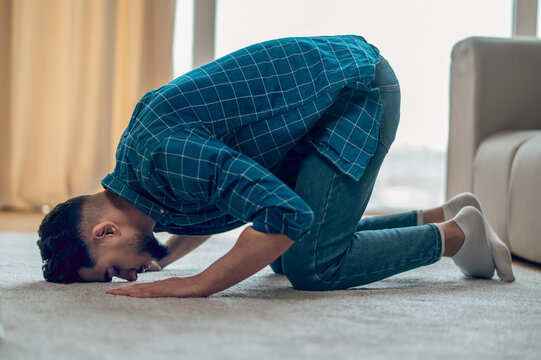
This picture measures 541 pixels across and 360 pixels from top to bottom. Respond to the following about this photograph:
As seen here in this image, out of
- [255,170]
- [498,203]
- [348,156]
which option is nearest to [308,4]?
[498,203]

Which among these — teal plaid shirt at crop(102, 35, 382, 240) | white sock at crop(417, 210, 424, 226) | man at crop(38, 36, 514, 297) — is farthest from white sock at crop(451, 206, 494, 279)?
teal plaid shirt at crop(102, 35, 382, 240)

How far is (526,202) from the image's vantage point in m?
1.70

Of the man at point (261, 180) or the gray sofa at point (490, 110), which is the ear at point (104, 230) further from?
the gray sofa at point (490, 110)

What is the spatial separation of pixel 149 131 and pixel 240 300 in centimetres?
34

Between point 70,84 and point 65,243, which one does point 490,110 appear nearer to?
point 65,243

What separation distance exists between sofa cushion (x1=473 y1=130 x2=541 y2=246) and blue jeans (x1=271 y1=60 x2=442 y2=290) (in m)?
A: 0.55

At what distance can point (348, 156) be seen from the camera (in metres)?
1.30

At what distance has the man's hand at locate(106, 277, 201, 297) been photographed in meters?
1.15

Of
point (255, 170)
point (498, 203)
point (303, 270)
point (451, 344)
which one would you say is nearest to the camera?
point (451, 344)

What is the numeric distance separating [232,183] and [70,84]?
7.15 feet

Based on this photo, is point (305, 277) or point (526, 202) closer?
point (305, 277)

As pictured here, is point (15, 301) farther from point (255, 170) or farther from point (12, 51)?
point (12, 51)

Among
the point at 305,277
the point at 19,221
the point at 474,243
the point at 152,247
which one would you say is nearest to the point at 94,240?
the point at 152,247

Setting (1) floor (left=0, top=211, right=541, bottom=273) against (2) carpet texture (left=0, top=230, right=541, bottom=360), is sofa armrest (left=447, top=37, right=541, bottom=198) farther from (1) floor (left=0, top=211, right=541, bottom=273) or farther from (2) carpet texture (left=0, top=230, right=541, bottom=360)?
(2) carpet texture (left=0, top=230, right=541, bottom=360)
